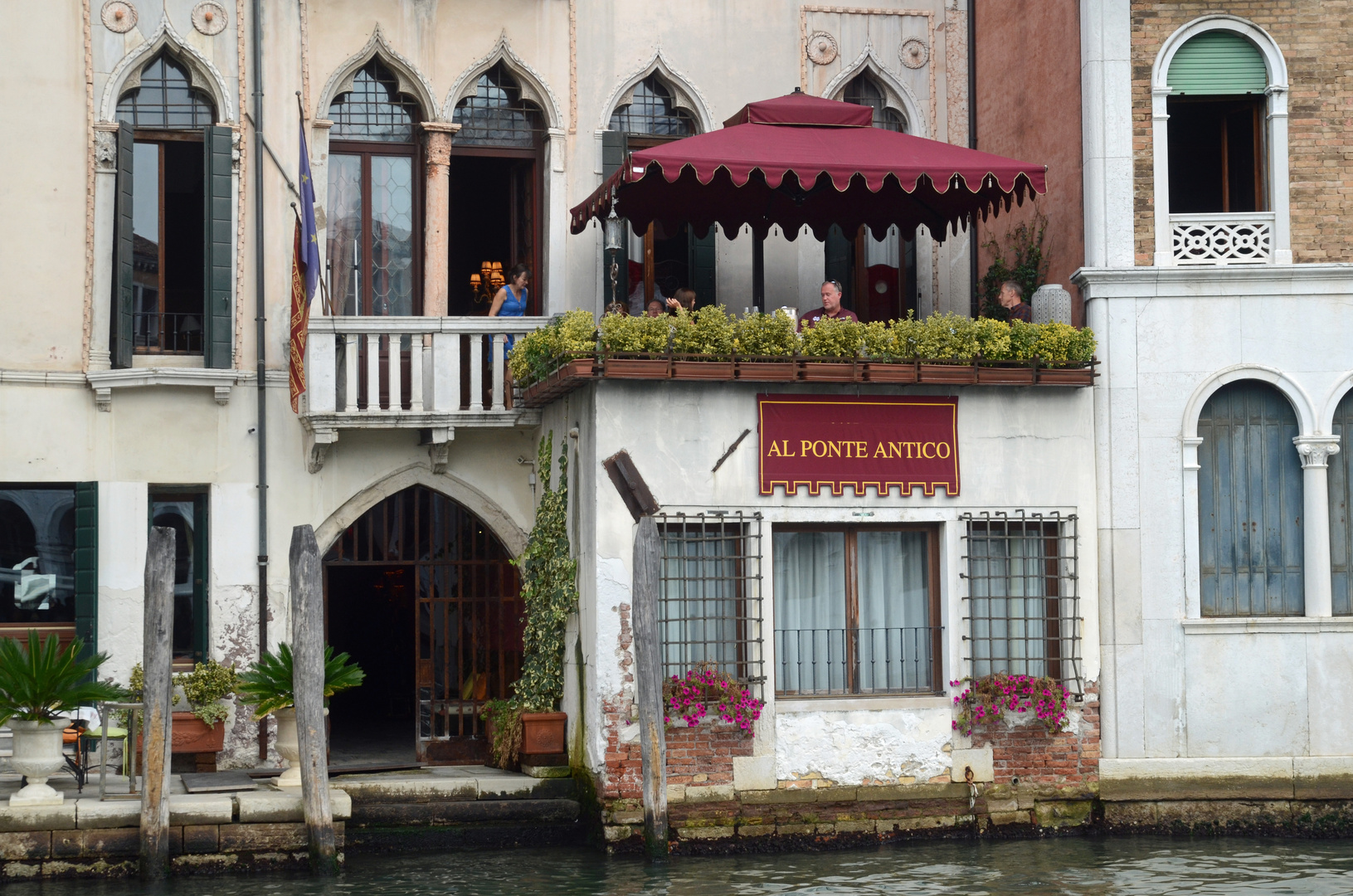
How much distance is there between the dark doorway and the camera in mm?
18453

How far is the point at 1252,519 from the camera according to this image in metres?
13.8

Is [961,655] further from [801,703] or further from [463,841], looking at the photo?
[463,841]

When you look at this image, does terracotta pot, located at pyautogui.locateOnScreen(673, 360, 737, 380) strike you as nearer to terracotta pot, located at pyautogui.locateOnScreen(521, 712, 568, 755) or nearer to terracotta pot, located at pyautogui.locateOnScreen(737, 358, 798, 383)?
terracotta pot, located at pyautogui.locateOnScreen(737, 358, 798, 383)

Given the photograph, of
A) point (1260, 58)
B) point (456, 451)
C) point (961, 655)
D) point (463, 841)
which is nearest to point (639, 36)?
point (456, 451)

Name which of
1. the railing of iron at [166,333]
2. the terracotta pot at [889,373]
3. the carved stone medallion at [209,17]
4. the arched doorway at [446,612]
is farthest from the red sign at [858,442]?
the carved stone medallion at [209,17]

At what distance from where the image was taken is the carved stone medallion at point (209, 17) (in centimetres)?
1480

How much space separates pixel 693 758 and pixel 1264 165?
6.63 m

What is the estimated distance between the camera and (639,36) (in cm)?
1581

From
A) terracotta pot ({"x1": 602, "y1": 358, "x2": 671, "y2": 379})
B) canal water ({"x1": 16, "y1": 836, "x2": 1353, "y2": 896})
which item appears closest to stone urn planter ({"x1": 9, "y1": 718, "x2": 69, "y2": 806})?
canal water ({"x1": 16, "y1": 836, "x2": 1353, "y2": 896})

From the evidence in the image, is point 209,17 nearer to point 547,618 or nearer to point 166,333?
point 166,333

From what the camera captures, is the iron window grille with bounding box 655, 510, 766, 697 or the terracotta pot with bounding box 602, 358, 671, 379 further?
the iron window grille with bounding box 655, 510, 766, 697

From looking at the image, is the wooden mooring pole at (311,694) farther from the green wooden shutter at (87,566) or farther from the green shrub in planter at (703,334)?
the green shrub in planter at (703,334)

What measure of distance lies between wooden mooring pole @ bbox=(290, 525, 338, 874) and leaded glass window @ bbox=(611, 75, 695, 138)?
215 inches

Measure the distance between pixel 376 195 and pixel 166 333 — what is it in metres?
2.21
